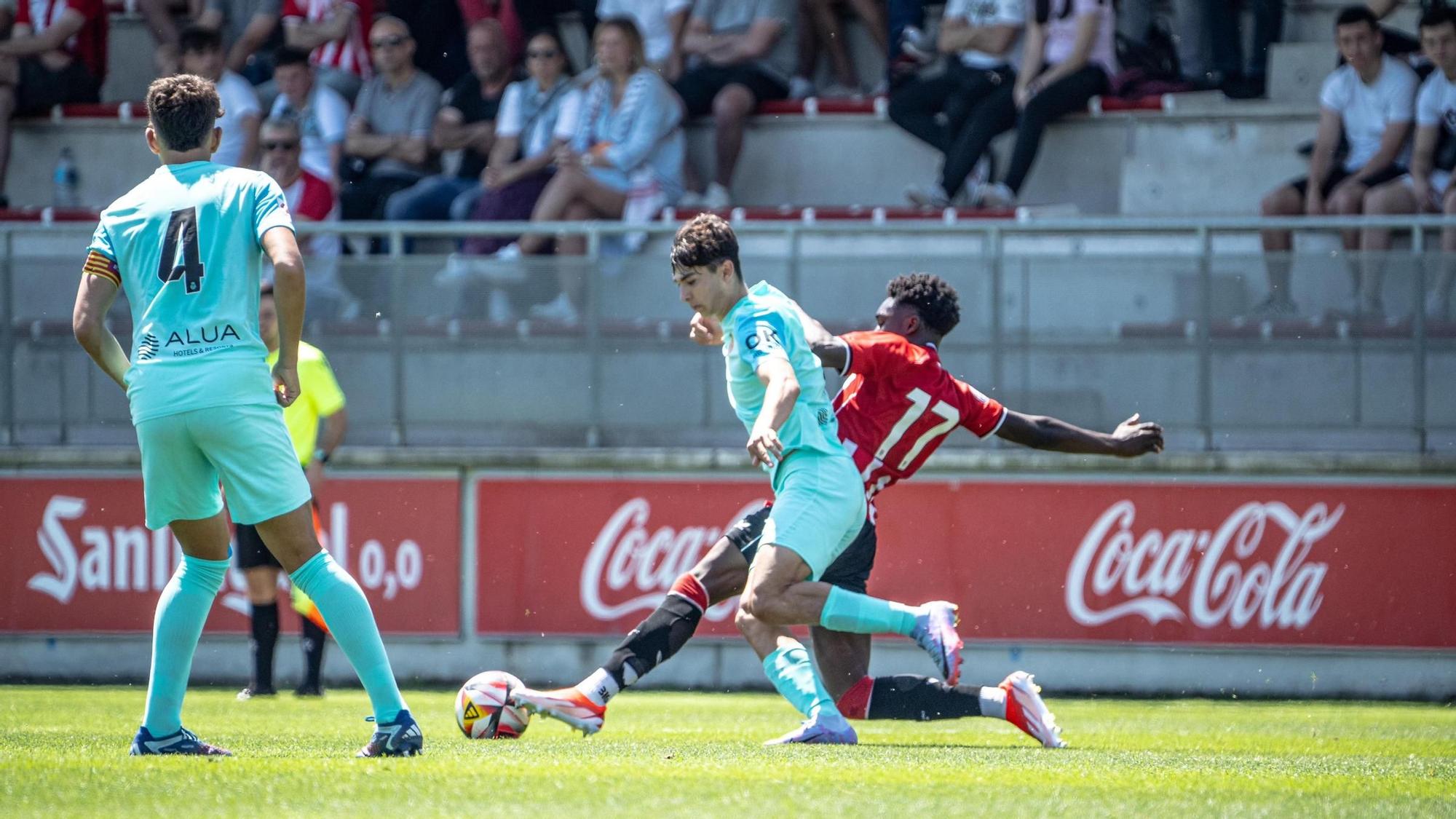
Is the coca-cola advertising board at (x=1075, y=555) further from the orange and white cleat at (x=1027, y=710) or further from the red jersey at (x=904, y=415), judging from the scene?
the orange and white cleat at (x=1027, y=710)

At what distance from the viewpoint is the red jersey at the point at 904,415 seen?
7129mm

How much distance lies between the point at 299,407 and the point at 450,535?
2.03 m

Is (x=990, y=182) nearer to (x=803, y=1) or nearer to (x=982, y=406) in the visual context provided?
(x=803, y=1)

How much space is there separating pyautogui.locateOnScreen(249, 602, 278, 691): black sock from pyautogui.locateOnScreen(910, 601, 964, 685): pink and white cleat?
199 inches

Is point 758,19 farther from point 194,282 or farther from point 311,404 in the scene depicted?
point 194,282

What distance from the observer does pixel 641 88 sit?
1355 centimetres

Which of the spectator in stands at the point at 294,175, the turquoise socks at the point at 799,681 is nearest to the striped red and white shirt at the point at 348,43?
the spectator in stands at the point at 294,175

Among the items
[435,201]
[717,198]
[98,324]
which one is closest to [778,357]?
[98,324]

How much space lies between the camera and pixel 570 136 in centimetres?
1362

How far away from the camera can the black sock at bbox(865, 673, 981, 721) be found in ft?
23.0

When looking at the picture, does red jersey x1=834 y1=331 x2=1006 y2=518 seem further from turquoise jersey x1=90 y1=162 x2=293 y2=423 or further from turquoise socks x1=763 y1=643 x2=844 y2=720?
turquoise jersey x1=90 y1=162 x2=293 y2=423

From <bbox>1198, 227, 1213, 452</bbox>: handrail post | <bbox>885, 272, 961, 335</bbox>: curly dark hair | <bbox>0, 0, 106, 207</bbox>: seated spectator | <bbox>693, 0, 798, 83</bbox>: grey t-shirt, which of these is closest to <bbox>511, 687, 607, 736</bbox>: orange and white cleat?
<bbox>885, 272, 961, 335</bbox>: curly dark hair

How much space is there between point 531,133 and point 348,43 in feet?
7.86

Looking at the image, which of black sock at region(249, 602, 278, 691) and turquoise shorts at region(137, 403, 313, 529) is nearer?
turquoise shorts at region(137, 403, 313, 529)
